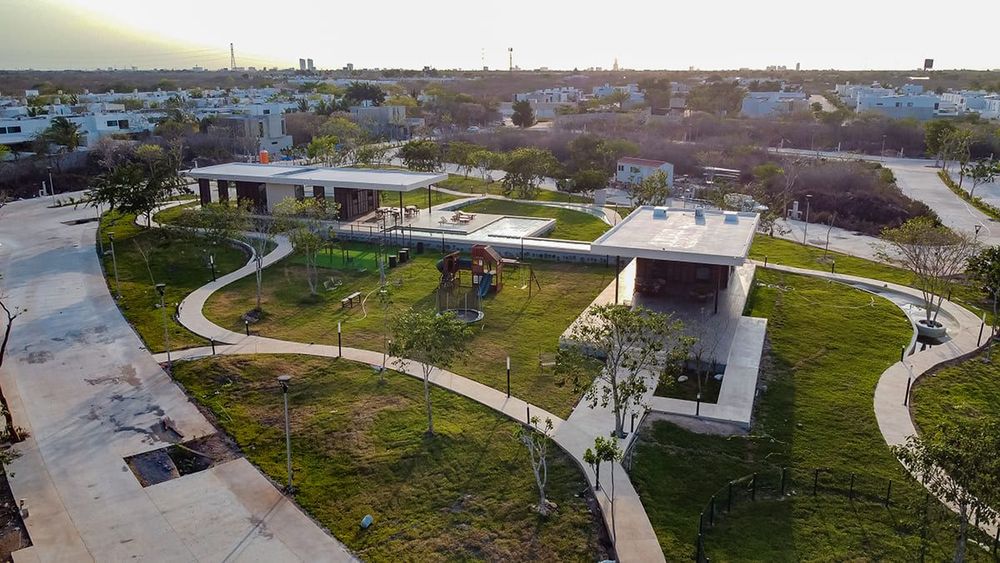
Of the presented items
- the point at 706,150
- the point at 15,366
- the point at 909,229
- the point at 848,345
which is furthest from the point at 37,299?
the point at 706,150

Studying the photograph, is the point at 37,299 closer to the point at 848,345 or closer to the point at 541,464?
the point at 541,464

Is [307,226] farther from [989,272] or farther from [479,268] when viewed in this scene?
[989,272]

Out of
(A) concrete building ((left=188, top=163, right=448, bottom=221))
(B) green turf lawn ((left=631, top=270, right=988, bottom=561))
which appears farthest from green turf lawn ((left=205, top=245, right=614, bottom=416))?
(A) concrete building ((left=188, top=163, right=448, bottom=221))

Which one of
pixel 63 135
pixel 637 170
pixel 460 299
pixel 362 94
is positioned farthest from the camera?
pixel 362 94

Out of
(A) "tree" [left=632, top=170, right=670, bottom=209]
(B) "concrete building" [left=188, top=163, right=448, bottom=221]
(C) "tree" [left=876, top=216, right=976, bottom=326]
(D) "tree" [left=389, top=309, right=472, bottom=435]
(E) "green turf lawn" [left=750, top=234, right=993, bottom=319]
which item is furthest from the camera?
(A) "tree" [left=632, top=170, right=670, bottom=209]

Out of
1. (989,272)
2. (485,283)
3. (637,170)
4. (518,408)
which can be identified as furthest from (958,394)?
(637,170)

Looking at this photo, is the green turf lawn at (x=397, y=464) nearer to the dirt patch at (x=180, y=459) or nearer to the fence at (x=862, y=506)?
the dirt patch at (x=180, y=459)

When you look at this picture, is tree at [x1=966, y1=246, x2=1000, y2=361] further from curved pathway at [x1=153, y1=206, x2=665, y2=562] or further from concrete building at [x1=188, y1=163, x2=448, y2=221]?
concrete building at [x1=188, y1=163, x2=448, y2=221]

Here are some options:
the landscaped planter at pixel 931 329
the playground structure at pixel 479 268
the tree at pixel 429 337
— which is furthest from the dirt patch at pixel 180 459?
the landscaped planter at pixel 931 329
